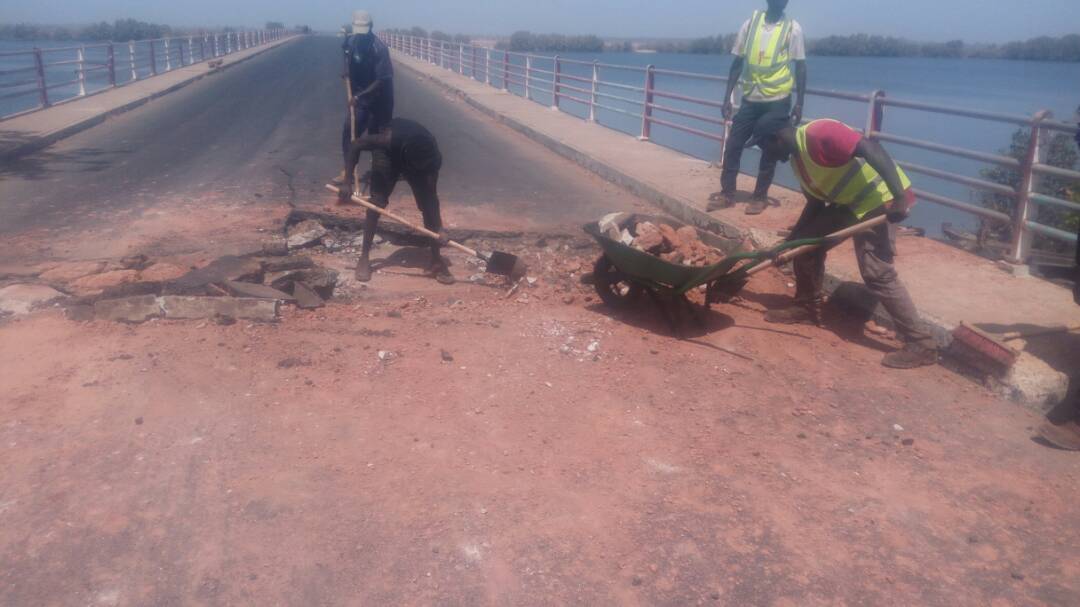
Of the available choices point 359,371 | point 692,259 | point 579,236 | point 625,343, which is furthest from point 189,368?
point 579,236

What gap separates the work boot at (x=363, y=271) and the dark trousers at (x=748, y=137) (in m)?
3.82

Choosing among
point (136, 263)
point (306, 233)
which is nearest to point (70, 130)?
point (306, 233)

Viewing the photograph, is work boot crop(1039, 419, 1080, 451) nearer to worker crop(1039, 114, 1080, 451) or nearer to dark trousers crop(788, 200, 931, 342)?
worker crop(1039, 114, 1080, 451)

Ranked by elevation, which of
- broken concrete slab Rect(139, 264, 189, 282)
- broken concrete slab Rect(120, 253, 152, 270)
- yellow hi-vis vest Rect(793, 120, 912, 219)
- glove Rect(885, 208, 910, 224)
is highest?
yellow hi-vis vest Rect(793, 120, 912, 219)

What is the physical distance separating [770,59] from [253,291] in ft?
17.0

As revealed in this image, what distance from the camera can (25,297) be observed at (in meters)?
5.59

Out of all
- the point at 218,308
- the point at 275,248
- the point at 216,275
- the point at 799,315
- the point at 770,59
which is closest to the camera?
the point at 218,308

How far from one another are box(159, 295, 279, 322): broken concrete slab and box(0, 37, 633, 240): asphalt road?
323cm

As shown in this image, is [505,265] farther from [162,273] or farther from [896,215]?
[896,215]

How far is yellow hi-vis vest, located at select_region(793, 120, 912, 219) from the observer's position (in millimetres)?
4941

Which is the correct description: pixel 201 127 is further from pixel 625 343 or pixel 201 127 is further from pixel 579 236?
pixel 625 343

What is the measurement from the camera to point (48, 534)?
3160mm

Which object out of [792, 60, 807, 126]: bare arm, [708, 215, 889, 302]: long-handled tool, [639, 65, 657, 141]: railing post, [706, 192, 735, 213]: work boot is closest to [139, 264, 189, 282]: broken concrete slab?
[708, 215, 889, 302]: long-handled tool

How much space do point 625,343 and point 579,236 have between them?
2.73 metres
